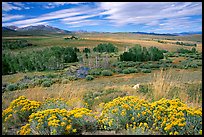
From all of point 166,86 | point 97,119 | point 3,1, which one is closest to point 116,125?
point 97,119

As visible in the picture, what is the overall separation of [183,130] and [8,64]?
89.3 feet

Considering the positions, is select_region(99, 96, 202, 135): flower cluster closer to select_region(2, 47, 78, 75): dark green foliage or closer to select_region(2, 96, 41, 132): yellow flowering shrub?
select_region(2, 96, 41, 132): yellow flowering shrub

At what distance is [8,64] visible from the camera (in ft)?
90.8

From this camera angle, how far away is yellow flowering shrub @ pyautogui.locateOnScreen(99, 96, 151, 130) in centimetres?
354

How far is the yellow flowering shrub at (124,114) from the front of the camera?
3535 millimetres

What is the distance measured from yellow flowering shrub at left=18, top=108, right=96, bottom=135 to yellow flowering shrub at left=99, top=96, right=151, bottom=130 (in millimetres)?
290

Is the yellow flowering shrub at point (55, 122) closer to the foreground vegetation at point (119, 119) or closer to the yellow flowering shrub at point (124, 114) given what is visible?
the foreground vegetation at point (119, 119)

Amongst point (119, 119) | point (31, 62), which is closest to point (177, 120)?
point (119, 119)

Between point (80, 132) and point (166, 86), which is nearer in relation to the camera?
point (80, 132)

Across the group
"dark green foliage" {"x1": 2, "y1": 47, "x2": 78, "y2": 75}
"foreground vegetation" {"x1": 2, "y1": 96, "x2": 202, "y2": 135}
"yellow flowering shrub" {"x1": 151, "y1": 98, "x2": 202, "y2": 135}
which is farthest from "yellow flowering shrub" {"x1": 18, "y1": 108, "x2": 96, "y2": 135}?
"dark green foliage" {"x1": 2, "y1": 47, "x2": 78, "y2": 75}

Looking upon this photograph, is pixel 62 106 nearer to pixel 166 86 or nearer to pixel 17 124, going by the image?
pixel 17 124

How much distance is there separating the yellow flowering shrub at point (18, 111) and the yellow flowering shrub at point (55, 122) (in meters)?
0.53

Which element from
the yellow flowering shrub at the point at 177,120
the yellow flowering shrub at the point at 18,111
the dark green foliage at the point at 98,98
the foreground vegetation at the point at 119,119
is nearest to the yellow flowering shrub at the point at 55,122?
the foreground vegetation at the point at 119,119

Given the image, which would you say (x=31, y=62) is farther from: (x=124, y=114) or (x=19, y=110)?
(x=124, y=114)
